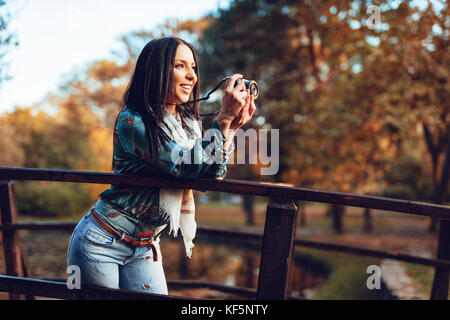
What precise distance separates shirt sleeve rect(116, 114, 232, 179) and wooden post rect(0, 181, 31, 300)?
1489 mm

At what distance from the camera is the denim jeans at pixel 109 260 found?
1.85 meters

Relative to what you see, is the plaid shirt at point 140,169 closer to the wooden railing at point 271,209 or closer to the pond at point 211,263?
the wooden railing at point 271,209

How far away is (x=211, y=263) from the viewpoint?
11.6 meters

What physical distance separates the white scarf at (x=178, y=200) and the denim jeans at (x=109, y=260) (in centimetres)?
18

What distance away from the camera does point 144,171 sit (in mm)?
1902

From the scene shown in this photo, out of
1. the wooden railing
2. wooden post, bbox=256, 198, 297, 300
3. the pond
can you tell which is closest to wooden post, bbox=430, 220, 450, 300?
the wooden railing

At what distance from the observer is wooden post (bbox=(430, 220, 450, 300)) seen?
3.24 meters

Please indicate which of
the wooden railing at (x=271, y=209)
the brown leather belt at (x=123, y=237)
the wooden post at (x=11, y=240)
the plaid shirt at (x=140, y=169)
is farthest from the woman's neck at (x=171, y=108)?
the wooden post at (x=11, y=240)

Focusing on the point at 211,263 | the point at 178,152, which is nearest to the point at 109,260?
the point at 178,152

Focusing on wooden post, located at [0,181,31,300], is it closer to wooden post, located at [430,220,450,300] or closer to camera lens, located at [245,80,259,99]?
camera lens, located at [245,80,259,99]

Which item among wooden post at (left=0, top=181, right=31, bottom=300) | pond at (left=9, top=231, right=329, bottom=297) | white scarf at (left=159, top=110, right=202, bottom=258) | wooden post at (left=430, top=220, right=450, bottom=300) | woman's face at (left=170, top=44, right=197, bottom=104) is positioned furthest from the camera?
pond at (left=9, top=231, right=329, bottom=297)

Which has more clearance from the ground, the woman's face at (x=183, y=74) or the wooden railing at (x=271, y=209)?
the woman's face at (x=183, y=74)

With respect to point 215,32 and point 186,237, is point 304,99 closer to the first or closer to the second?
point 215,32

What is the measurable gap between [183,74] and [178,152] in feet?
1.36
